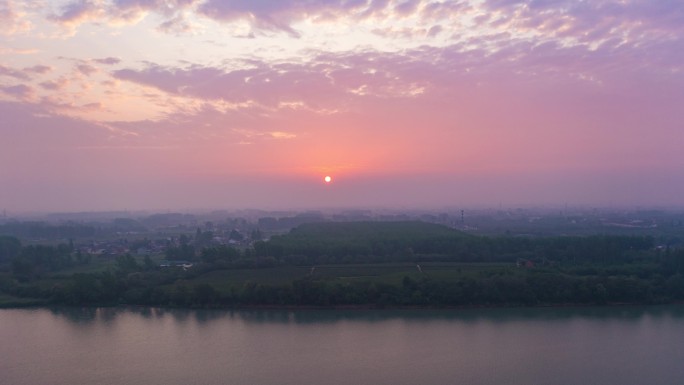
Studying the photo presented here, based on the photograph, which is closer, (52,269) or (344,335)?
(344,335)

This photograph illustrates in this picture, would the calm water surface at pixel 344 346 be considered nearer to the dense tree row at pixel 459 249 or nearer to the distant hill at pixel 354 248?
the dense tree row at pixel 459 249

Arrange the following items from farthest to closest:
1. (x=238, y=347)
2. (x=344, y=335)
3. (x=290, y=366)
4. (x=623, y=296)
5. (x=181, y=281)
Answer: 1. (x=181, y=281)
2. (x=623, y=296)
3. (x=344, y=335)
4. (x=238, y=347)
5. (x=290, y=366)

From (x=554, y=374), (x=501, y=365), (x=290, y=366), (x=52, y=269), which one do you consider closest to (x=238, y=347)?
(x=290, y=366)

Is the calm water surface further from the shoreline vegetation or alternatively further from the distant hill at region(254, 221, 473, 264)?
the distant hill at region(254, 221, 473, 264)

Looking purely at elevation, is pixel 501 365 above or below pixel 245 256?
below

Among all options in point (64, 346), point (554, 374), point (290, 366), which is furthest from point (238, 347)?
point (554, 374)

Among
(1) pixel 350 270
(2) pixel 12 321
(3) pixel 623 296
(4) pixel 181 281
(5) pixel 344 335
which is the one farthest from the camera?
(1) pixel 350 270

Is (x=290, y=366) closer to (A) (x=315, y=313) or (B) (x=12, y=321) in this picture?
(A) (x=315, y=313)
